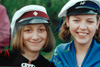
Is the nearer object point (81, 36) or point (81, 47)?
point (81, 36)

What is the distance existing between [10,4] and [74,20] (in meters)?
3.10

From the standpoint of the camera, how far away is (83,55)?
2391 mm

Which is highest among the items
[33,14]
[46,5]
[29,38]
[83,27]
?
[46,5]

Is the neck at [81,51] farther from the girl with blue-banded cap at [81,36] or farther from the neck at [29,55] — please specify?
the neck at [29,55]

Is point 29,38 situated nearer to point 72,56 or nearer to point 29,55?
point 29,55

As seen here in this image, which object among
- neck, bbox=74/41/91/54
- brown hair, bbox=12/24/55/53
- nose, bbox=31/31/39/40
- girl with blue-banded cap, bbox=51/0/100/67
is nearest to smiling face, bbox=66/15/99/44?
girl with blue-banded cap, bbox=51/0/100/67

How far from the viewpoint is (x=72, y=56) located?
240cm

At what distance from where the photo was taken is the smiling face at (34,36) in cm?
226

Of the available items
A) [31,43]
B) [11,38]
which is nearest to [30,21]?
[31,43]

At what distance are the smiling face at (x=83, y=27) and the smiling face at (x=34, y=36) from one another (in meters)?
0.30

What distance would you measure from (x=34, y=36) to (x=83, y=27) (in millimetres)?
481

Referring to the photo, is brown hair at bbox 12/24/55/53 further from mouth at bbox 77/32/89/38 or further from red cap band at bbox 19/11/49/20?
mouth at bbox 77/32/89/38

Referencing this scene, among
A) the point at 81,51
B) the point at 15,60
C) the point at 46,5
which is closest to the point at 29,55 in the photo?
the point at 15,60

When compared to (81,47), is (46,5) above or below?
above
